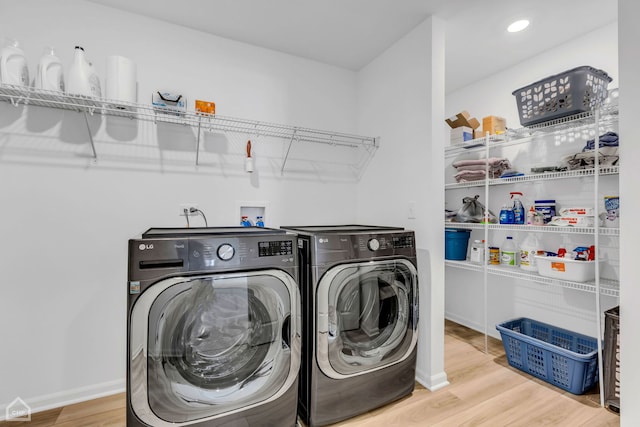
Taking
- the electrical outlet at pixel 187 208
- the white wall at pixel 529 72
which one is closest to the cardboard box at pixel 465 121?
the white wall at pixel 529 72

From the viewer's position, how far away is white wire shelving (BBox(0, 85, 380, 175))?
1.61 m

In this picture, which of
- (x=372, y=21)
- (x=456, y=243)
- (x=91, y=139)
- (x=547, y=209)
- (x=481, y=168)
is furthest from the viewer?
(x=456, y=243)

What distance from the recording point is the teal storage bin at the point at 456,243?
280cm

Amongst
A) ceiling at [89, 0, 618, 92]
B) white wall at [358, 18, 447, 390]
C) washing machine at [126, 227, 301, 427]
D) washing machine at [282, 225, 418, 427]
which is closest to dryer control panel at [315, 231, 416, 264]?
washing machine at [282, 225, 418, 427]

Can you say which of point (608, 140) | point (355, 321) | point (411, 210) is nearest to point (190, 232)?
point (355, 321)

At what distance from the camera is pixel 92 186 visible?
1.87 metres

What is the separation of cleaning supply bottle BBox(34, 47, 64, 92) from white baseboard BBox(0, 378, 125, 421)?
169 centimetres

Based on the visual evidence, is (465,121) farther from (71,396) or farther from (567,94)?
(71,396)

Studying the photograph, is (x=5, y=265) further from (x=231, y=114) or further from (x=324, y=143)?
(x=324, y=143)

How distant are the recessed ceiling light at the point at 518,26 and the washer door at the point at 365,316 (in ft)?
5.86

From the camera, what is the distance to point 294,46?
7.86ft

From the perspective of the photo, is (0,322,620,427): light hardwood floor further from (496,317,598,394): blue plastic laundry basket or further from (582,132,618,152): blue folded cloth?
(582,132,618,152): blue folded cloth

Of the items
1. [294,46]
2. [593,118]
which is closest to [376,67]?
[294,46]

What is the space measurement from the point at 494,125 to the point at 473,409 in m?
2.07
